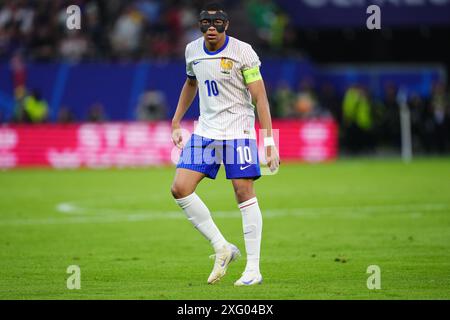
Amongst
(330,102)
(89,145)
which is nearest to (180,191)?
(89,145)

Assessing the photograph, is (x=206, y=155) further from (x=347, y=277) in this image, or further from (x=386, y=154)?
(x=386, y=154)

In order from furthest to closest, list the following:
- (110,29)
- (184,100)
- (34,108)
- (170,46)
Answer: (110,29) → (170,46) → (34,108) → (184,100)

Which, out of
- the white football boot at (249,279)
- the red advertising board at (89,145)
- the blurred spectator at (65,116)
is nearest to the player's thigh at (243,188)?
the white football boot at (249,279)

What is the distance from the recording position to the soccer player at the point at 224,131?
1037 centimetres

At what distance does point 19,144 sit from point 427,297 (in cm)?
2316

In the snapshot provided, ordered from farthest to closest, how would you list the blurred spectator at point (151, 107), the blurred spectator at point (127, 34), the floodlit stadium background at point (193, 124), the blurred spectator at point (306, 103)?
the blurred spectator at point (127, 34), the blurred spectator at point (151, 107), the blurred spectator at point (306, 103), the floodlit stadium background at point (193, 124)

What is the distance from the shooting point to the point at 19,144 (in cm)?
3109

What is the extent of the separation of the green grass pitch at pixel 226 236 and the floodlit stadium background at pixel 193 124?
2.6 inches

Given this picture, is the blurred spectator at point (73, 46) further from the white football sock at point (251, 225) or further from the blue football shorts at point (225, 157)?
the white football sock at point (251, 225)

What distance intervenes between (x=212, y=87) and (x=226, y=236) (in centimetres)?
483

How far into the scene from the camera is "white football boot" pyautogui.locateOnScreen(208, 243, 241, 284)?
1045cm

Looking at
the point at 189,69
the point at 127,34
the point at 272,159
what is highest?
the point at 127,34

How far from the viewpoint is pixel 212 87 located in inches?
414

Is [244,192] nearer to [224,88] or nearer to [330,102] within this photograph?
[224,88]
